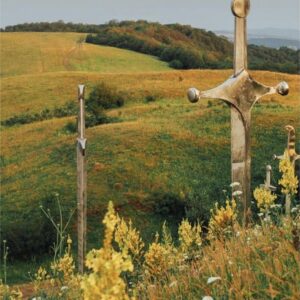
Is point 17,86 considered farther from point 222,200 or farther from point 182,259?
point 182,259

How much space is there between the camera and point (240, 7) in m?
8.80

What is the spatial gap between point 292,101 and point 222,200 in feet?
79.1

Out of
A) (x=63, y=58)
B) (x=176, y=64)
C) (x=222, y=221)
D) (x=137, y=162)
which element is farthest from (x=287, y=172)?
(x=63, y=58)

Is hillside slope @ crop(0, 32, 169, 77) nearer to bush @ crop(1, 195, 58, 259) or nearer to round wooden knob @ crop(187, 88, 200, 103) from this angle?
bush @ crop(1, 195, 58, 259)

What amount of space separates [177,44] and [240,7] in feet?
349

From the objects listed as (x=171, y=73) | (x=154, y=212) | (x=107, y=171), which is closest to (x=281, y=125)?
(x=107, y=171)

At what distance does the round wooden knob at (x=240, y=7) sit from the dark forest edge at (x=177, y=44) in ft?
245

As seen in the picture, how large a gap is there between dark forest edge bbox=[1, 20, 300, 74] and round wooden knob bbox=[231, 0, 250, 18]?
7474cm

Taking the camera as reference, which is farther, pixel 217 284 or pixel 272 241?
pixel 272 241

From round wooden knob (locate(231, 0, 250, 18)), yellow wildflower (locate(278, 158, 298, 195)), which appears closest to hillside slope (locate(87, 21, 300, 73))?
round wooden knob (locate(231, 0, 250, 18))

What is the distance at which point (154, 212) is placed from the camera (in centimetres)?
2448

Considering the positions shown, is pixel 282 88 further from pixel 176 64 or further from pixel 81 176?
pixel 176 64

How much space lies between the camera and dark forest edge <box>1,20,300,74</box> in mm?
92750

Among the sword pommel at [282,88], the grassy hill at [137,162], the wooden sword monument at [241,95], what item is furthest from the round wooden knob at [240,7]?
the grassy hill at [137,162]
